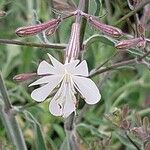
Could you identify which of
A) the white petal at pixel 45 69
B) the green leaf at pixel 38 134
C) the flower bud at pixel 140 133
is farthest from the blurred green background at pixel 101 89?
the white petal at pixel 45 69

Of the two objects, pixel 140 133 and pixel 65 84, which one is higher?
pixel 65 84

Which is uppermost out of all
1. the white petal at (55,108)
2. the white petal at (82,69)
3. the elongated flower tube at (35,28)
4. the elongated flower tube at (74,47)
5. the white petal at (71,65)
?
the elongated flower tube at (35,28)

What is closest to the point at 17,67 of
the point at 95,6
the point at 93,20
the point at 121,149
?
the point at 121,149

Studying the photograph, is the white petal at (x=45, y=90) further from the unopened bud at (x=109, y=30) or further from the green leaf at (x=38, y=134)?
the green leaf at (x=38, y=134)

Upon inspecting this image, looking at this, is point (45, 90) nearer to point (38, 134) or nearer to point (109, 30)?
point (109, 30)

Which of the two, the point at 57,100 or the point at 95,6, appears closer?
the point at 57,100

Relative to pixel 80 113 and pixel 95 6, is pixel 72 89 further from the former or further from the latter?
pixel 80 113

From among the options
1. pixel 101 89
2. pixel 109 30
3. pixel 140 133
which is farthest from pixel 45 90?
pixel 101 89
